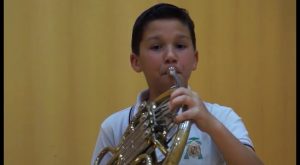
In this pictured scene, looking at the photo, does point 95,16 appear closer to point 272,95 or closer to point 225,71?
point 225,71

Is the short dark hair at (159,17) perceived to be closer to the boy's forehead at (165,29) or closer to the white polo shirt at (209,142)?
the boy's forehead at (165,29)

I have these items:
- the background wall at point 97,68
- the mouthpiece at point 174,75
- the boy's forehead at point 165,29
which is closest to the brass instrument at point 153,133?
the mouthpiece at point 174,75

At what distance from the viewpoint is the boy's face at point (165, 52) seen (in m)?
0.77

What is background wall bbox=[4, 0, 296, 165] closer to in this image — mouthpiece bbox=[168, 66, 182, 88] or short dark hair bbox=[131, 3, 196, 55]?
short dark hair bbox=[131, 3, 196, 55]

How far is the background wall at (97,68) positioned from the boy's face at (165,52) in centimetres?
57

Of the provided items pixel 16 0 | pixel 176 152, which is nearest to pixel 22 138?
pixel 16 0

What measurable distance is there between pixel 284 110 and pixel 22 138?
1014 mm

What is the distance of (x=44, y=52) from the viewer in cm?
132

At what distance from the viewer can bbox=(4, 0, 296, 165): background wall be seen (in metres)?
1.30

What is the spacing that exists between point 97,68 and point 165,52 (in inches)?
25.6

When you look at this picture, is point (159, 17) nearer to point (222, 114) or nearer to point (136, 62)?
point (136, 62)

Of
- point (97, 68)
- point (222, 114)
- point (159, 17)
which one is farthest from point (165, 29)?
point (97, 68)

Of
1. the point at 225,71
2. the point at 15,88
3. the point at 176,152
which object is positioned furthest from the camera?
the point at 225,71

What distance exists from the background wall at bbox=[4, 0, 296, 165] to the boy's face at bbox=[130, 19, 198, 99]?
1.88 ft
